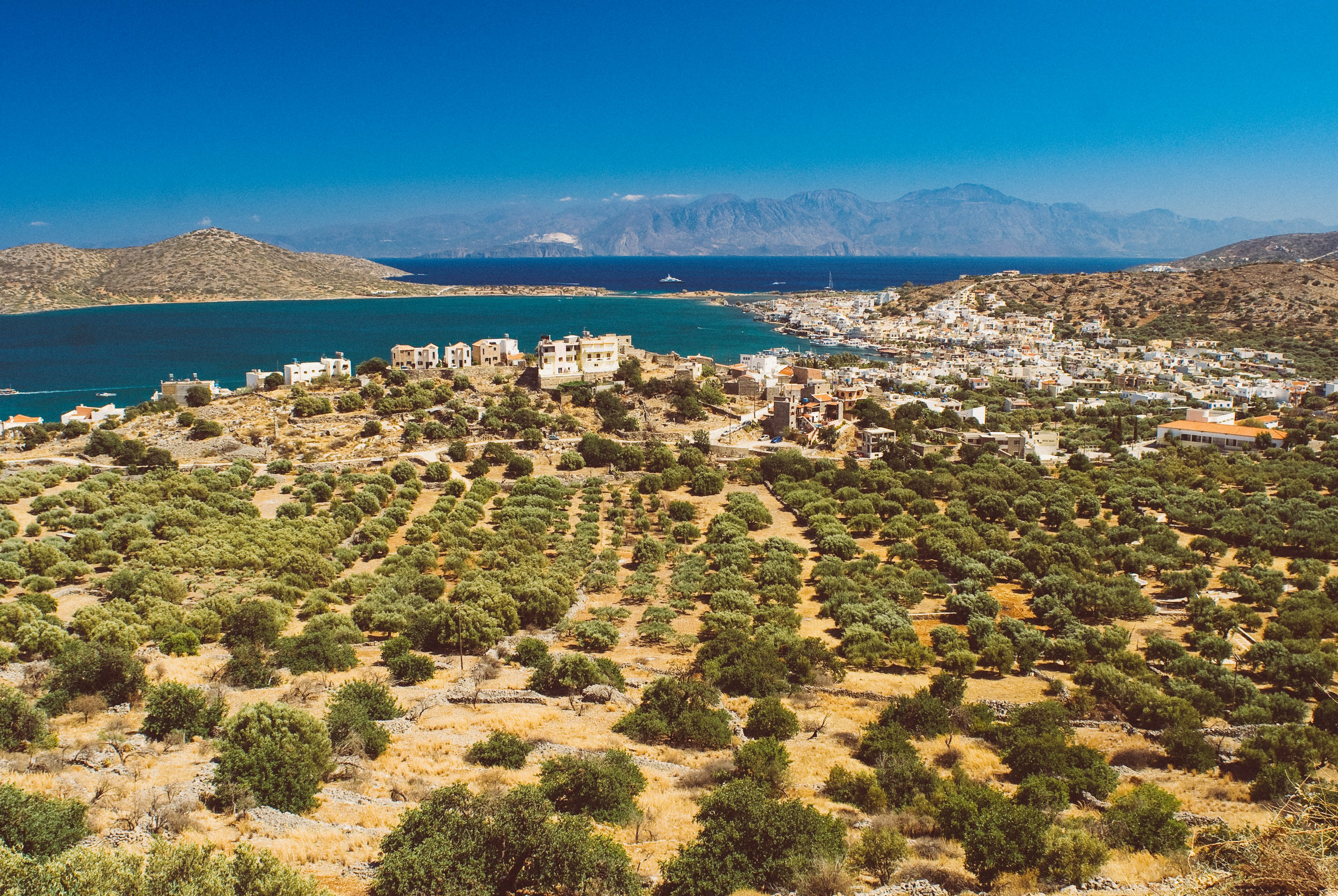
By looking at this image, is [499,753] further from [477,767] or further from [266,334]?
[266,334]

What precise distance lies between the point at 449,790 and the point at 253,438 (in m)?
36.9

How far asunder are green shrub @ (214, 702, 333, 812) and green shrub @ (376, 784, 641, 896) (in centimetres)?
245

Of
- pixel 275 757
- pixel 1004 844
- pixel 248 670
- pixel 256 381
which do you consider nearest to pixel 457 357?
pixel 256 381

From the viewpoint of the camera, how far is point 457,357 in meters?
57.4

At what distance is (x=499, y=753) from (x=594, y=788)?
2.26 meters

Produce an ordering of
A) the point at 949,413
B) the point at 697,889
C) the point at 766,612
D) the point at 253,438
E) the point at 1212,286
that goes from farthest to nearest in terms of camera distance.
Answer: the point at 1212,286 < the point at 949,413 < the point at 253,438 < the point at 766,612 < the point at 697,889

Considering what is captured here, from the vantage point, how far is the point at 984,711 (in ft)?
51.6

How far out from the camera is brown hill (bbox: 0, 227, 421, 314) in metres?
139

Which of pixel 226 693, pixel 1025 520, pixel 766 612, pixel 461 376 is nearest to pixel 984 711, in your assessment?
pixel 766 612

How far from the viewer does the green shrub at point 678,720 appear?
46.5 feet

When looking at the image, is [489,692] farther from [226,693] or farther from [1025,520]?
[1025,520]

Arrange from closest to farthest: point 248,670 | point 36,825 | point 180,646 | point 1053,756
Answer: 1. point 36,825
2. point 1053,756
3. point 248,670
4. point 180,646

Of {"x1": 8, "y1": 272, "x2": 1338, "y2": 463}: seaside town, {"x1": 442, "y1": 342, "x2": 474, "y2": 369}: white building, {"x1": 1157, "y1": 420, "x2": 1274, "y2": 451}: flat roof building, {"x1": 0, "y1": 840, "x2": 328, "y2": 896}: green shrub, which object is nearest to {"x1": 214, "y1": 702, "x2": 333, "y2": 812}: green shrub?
{"x1": 0, "y1": 840, "x2": 328, "y2": 896}: green shrub

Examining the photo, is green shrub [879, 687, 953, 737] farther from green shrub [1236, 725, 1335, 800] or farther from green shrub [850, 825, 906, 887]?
green shrub [1236, 725, 1335, 800]
